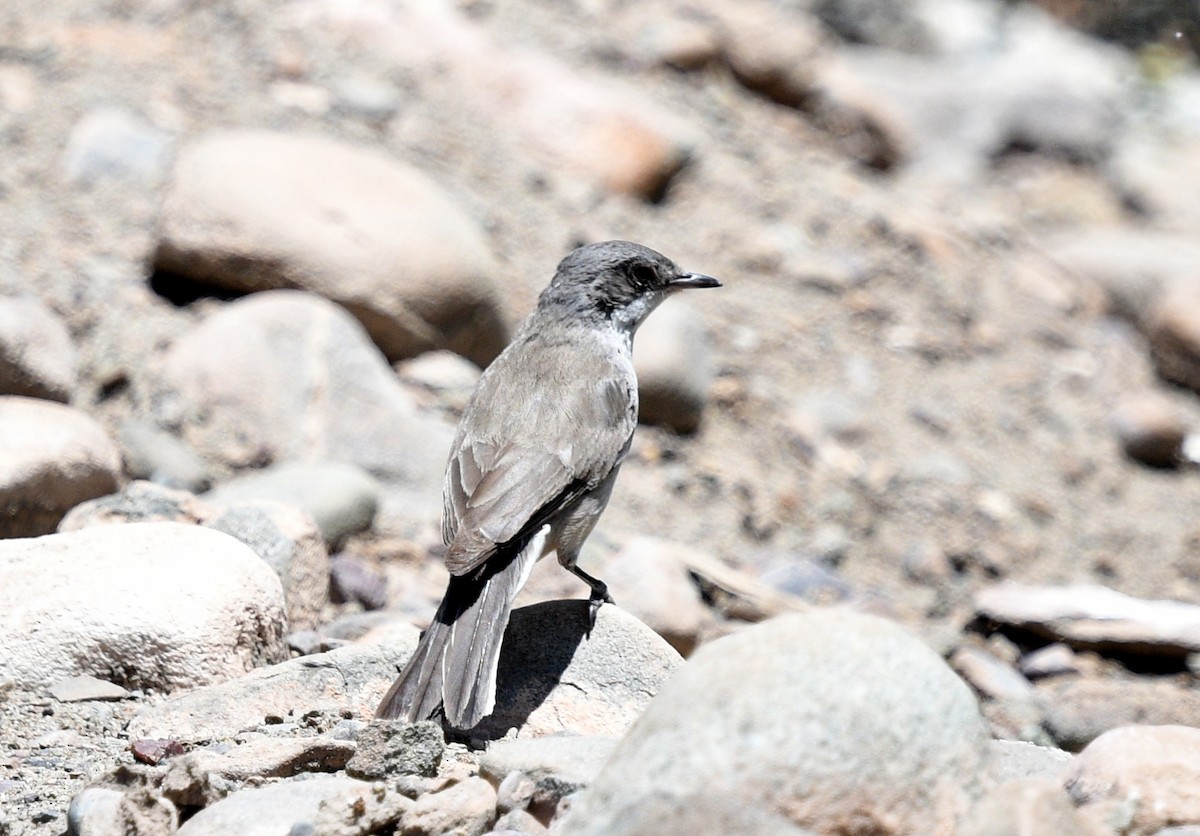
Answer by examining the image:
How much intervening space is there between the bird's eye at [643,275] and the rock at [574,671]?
166cm

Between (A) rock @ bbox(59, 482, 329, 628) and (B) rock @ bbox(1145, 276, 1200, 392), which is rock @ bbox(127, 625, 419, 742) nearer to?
(A) rock @ bbox(59, 482, 329, 628)

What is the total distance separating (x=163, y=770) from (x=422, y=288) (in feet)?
13.5

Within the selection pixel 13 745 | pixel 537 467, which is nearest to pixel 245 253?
pixel 537 467

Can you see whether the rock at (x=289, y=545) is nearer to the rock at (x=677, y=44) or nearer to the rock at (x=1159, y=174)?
the rock at (x=677, y=44)

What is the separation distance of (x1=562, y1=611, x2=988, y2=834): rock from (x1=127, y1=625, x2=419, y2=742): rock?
4.59 ft

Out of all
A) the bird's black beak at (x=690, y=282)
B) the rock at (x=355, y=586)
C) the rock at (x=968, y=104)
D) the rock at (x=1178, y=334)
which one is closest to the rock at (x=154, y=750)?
the rock at (x=355, y=586)

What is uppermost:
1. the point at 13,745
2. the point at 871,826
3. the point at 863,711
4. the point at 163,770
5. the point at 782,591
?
the point at 863,711

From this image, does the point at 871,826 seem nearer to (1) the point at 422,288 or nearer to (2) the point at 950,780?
(2) the point at 950,780

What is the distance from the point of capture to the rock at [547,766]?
3512 millimetres

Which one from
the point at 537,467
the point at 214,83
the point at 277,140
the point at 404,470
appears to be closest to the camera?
the point at 537,467

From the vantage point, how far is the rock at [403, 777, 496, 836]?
3.34 metres

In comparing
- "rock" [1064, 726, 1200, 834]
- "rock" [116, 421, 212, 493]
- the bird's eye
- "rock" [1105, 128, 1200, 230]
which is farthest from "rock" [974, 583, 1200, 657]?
"rock" [1105, 128, 1200, 230]

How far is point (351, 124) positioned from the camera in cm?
865

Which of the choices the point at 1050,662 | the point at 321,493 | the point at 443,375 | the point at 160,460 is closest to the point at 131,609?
the point at 321,493
